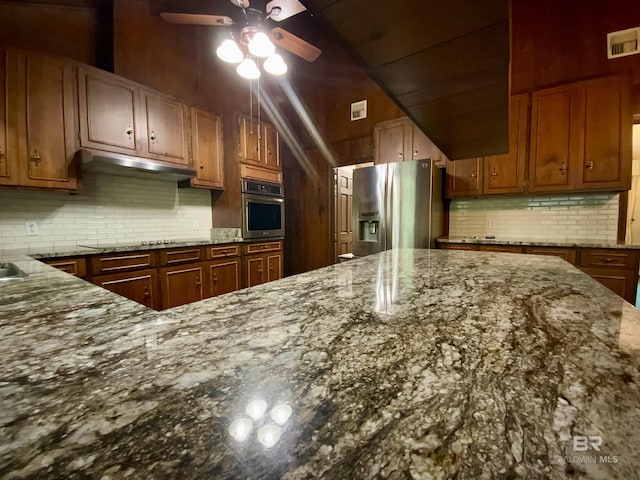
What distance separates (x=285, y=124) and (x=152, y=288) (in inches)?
122

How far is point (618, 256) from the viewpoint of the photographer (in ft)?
7.62

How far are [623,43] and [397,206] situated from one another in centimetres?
245

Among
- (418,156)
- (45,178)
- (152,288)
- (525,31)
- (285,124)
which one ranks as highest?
(525,31)

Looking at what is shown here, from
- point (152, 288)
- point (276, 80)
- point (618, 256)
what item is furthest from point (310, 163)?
point (618, 256)

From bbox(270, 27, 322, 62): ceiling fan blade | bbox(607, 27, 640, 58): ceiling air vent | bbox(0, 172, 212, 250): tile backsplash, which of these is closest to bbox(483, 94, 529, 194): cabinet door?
bbox(607, 27, 640, 58): ceiling air vent

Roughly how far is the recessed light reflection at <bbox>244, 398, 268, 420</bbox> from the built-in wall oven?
10.6 feet

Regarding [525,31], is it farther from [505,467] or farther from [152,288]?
[152,288]

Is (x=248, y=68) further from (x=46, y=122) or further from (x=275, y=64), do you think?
(x=46, y=122)

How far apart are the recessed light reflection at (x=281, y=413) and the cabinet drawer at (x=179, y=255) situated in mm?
2719

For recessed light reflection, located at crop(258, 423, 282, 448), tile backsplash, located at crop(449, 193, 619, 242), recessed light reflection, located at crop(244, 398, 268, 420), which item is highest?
tile backsplash, located at crop(449, 193, 619, 242)

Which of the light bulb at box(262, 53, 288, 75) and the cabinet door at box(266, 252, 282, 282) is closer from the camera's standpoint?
the light bulb at box(262, 53, 288, 75)

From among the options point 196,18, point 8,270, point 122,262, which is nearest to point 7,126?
point 122,262

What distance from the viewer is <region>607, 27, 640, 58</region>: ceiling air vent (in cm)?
255

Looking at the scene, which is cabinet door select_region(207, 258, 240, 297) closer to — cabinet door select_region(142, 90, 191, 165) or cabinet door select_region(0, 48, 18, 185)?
cabinet door select_region(142, 90, 191, 165)
